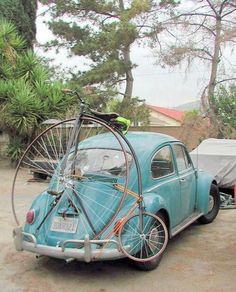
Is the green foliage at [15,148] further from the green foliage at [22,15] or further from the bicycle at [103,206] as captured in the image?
the bicycle at [103,206]

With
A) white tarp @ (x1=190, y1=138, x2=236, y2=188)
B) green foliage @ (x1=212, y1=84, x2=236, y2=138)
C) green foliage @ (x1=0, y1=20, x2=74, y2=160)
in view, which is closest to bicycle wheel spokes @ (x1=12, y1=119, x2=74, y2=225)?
green foliage @ (x1=0, y1=20, x2=74, y2=160)

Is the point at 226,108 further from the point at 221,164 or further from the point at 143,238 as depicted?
the point at 143,238

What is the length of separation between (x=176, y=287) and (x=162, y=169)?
1.88 metres

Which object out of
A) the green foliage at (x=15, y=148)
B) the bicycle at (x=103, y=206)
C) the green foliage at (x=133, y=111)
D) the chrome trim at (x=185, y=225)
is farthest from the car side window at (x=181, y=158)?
the green foliage at (x=133, y=111)

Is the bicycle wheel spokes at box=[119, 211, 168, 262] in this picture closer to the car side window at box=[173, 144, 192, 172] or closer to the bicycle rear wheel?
the bicycle rear wheel

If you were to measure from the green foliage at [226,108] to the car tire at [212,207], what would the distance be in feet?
37.9

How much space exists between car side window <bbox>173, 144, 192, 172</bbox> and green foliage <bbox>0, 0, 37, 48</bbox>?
41.2 feet

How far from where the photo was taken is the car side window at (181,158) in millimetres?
6663

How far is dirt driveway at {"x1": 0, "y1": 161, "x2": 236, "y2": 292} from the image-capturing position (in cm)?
471

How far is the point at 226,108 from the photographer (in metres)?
20.2

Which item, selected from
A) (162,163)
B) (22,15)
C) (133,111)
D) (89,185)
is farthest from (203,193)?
(133,111)

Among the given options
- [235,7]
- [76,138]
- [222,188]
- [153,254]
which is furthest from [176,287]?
[235,7]

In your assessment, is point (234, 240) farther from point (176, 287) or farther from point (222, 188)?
point (222, 188)

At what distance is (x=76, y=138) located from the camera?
18.0 feet
